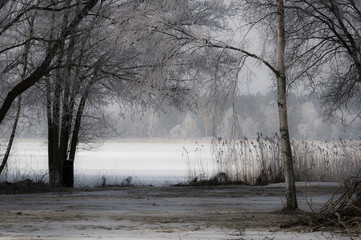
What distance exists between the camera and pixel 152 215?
9047mm

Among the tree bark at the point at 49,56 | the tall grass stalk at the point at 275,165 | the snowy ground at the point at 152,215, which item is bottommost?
the snowy ground at the point at 152,215

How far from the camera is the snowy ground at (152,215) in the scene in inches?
277

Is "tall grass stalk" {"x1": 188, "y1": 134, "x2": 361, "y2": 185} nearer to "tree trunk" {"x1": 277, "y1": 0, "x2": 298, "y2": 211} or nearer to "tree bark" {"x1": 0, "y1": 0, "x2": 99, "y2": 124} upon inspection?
"tree bark" {"x1": 0, "y1": 0, "x2": 99, "y2": 124}

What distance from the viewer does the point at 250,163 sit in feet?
53.5

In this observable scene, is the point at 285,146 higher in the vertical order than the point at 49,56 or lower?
lower

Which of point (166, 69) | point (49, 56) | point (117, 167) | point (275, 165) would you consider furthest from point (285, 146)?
point (117, 167)

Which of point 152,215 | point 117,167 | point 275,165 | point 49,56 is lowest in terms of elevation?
point 152,215

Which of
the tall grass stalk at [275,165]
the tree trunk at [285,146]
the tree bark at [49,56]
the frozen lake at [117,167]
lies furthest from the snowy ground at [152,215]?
the frozen lake at [117,167]

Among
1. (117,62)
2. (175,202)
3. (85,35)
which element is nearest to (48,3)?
(85,35)

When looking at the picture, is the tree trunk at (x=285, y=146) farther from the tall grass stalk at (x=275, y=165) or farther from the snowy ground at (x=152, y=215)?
the tall grass stalk at (x=275, y=165)

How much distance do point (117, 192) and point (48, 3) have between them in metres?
4.81

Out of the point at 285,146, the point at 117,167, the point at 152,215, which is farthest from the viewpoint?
the point at 117,167

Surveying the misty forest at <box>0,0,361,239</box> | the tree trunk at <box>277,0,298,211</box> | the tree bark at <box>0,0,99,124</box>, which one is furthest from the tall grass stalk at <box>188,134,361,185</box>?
the tree trunk at <box>277,0,298,211</box>

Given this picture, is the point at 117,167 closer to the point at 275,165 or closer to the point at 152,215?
the point at 275,165
